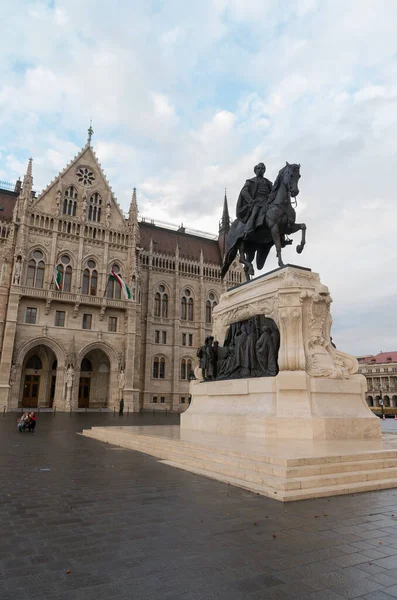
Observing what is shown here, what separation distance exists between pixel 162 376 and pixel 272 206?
128 ft

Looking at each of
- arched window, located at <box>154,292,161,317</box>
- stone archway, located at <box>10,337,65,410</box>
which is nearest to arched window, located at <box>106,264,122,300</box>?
arched window, located at <box>154,292,161,317</box>

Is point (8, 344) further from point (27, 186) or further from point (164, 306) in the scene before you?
point (164, 306)

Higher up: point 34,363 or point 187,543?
point 34,363

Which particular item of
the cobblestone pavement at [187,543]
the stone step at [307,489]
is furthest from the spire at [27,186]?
the stone step at [307,489]

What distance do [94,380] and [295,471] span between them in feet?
132

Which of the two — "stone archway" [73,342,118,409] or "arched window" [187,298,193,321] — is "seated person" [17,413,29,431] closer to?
"stone archway" [73,342,118,409]

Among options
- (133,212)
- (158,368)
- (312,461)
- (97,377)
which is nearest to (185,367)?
(158,368)

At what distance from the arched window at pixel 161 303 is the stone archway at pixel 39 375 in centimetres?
1378

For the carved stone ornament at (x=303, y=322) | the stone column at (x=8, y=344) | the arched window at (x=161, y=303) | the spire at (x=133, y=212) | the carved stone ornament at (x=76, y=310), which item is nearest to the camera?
the carved stone ornament at (x=303, y=322)

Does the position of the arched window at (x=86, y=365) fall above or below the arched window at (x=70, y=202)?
below

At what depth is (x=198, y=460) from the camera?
25.9 ft

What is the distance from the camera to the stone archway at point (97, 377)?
136ft

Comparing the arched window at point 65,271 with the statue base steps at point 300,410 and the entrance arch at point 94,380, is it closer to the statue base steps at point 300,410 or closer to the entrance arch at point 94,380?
the entrance arch at point 94,380

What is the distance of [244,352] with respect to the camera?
1143 cm
